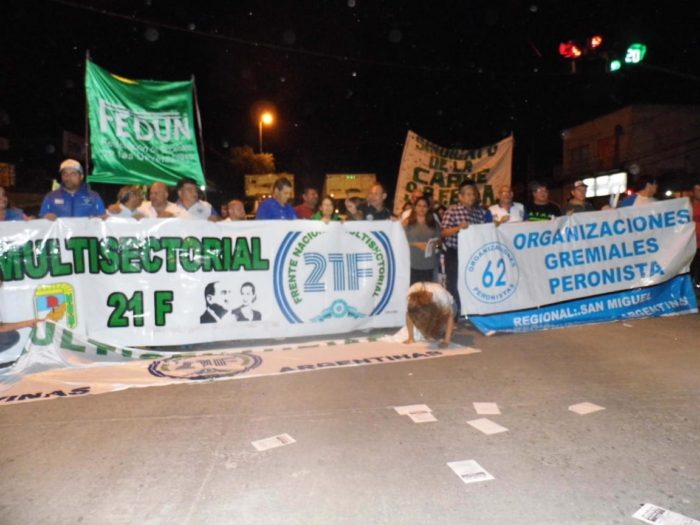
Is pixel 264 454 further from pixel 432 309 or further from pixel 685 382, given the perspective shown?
pixel 685 382

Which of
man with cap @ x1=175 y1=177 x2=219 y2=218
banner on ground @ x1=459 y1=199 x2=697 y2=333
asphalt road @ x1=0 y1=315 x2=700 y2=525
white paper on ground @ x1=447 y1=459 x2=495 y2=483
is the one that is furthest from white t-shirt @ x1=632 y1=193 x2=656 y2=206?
white paper on ground @ x1=447 y1=459 x2=495 y2=483

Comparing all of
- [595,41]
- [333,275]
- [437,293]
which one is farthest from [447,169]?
[437,293]

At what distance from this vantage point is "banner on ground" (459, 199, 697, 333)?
6.89 metres

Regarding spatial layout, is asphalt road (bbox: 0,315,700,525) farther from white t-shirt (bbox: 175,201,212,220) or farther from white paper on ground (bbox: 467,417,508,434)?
white t-shirt (bbox: 175,201,212,220)

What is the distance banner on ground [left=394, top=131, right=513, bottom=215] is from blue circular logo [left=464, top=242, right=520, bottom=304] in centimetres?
383

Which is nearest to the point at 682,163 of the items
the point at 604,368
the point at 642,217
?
the point at 642,217

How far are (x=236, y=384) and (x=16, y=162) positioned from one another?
60.0 ft

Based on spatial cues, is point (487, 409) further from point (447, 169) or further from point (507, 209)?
point (447, 169)

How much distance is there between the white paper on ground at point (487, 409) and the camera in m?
3.91

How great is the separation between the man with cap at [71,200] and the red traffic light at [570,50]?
9.07 m

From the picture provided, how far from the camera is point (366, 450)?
331 centimetres

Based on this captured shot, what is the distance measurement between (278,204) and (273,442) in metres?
3.99

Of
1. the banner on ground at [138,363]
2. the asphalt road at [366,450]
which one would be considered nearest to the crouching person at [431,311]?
the banner on ground at [138,363]

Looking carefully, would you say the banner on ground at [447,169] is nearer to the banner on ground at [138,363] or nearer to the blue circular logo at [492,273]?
the blue circular logo at [492,273]
